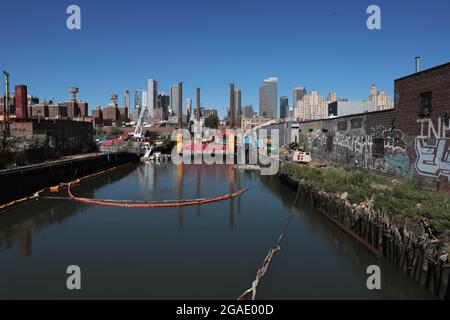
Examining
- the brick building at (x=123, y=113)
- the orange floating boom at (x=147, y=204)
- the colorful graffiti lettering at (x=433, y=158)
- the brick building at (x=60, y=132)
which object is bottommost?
the orange floating boom at (x=147, y=204)

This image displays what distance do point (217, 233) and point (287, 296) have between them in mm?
7381

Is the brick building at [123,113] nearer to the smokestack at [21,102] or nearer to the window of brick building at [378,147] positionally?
the smokestack at [21,102]

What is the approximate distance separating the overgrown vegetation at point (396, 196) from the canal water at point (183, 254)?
1865 millimetres

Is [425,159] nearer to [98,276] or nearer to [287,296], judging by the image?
[287,296]

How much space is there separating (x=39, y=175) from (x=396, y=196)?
24.7 meters

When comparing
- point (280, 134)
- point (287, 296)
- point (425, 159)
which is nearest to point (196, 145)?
point (280, 134)

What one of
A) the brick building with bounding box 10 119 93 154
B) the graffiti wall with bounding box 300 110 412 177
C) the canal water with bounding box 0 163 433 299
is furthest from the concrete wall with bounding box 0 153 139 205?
the graffiti wall with bounding box 300 110 412 177

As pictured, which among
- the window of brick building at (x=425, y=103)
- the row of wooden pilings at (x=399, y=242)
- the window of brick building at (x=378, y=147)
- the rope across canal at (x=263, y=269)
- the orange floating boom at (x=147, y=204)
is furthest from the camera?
the orange floating boom at (x=147, y=204)

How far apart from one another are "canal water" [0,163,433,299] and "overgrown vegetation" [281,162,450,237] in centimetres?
186

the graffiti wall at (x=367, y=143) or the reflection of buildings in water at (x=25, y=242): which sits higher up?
the graffiti wall at (x=367, y=143)

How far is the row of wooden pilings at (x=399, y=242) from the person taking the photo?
9828mm

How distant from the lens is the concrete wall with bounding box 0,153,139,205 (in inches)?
914

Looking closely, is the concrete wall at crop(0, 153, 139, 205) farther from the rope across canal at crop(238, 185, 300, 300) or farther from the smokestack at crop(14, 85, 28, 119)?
the rope across canal at crop(238, 185, 300, 300)

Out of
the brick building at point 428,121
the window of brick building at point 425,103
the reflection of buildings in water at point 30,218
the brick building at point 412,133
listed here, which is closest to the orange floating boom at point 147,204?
the reflection of buildings in water at point 30,218
